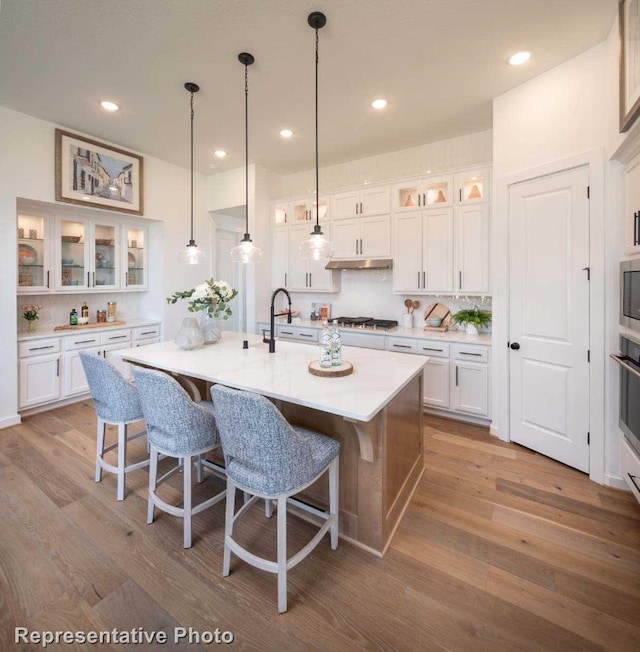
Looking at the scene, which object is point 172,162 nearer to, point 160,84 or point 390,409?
point 160,84

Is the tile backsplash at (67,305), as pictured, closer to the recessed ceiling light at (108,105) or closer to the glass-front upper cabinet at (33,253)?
the glass-front upper cabinet at (33,253)

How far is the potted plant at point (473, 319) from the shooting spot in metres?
3.57

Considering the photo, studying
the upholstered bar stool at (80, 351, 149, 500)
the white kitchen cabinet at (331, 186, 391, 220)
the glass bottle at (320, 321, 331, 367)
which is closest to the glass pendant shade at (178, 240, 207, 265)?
the upholstered bar stool at (80, 351, 149, 500)

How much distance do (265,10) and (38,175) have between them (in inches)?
117

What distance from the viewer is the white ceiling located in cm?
212

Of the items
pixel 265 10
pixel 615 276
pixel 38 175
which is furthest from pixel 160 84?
pixel 615 276

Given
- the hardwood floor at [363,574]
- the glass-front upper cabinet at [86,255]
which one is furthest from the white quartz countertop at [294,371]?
the glass-front upper cabinet at [86,255]

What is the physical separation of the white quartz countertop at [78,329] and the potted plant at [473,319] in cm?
402

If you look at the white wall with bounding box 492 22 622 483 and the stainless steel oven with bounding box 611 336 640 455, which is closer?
the stainless steel oven with bounding box 611 336 640 455

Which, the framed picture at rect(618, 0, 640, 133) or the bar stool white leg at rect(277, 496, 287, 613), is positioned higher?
the framed picture at rect(618, 0, 640, 133)

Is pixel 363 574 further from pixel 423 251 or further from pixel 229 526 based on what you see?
pixel 423 251

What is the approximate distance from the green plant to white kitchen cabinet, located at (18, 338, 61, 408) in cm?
455

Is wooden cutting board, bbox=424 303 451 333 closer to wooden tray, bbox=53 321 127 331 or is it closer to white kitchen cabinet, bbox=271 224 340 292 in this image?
white kitchen cabinet, bbox=271 224 340 292

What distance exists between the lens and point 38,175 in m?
3.49
